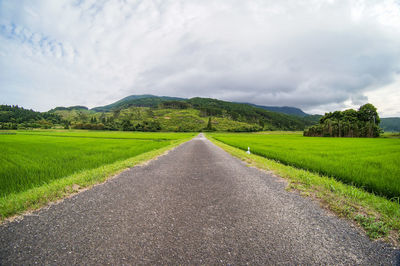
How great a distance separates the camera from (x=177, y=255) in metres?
2.21

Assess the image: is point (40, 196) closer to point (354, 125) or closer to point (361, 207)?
point (361, 207)

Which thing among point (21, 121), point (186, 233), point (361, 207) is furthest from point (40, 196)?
point (21, 121)

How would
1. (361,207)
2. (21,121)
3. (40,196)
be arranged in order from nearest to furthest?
(361,207) < (40,196) < (21,121)

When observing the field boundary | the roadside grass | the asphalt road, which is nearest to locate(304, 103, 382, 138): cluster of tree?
the roadside grass

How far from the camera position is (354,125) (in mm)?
55281

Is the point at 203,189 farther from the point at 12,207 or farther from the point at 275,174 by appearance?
the point at 12,207

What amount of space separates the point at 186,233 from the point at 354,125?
7793cm

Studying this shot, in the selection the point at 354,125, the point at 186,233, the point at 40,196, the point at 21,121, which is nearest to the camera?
the point at 186,233

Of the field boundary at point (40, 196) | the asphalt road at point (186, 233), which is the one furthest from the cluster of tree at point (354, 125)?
the field boundary at point (40, 196)

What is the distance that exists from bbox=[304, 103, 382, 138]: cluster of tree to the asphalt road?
242 ft

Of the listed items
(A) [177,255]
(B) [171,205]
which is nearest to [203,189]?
(B) [171,205]

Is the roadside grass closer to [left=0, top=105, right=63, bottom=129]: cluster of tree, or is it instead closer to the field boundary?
the field boundary

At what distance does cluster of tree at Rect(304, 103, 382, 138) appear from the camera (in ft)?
179

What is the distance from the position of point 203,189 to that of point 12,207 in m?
4.65
